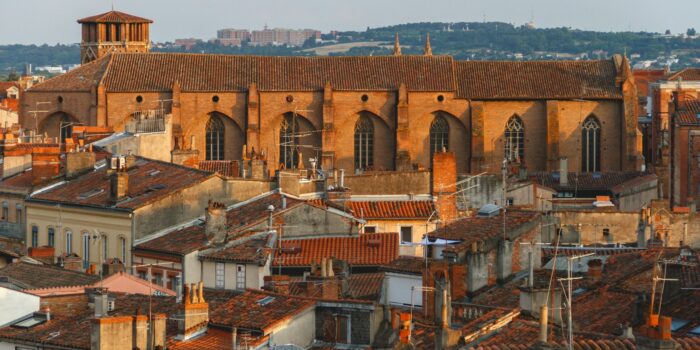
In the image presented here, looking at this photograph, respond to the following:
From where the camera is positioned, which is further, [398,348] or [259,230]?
[259,230]

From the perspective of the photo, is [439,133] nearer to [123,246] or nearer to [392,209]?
[392,209]

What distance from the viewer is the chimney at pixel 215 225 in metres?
52.3

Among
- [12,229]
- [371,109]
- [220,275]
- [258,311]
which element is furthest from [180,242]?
[371,109]

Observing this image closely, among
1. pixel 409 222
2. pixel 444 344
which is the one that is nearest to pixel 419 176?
pixel 409 222

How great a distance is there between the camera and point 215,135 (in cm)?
10706

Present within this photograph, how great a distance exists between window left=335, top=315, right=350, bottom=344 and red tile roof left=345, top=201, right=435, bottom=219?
74.4ft

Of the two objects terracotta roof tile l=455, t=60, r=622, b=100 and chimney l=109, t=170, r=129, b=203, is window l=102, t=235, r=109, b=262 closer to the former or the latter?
chimney l=109, t=170, r=129, b=203

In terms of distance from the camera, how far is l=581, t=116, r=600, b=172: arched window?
348 ft

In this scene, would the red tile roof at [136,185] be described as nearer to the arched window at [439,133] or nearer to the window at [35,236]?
the window at [35,236]

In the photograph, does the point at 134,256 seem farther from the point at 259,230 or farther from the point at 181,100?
the point at 181,100

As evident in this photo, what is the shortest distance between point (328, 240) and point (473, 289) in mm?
12900

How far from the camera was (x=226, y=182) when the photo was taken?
58812mm

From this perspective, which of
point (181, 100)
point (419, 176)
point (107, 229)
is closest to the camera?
point (107, 229)

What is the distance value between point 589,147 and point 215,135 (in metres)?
17.4
